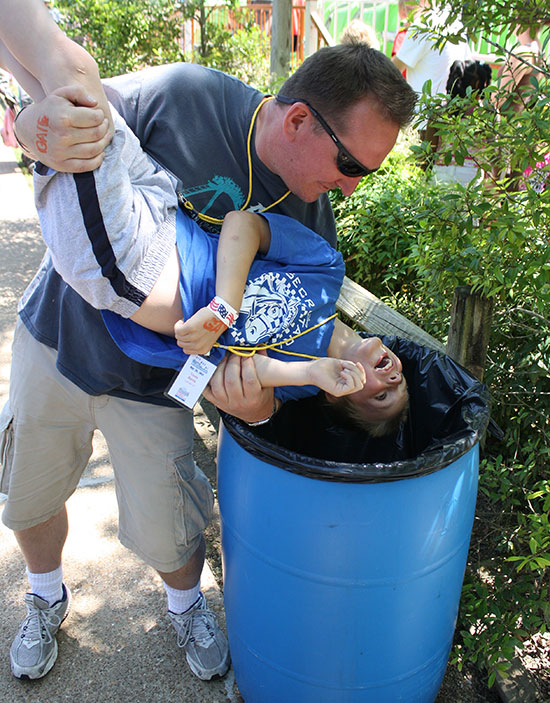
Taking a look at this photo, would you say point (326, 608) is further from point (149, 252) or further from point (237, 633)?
point (149, 252)

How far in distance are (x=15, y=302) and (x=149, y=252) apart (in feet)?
11.7

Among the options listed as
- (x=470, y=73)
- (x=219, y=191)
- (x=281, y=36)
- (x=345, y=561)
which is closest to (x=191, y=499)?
(x=345, y=561)

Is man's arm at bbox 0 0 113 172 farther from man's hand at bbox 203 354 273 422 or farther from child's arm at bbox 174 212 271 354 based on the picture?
man's hand at bbox 203 354 273 422

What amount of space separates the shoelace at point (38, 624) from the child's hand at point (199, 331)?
124 centimetres

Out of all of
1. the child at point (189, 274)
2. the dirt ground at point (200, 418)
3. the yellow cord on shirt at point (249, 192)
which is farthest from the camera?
the dirt ground at point (200, 418)

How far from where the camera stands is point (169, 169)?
179 centimetres

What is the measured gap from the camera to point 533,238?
1.92 m

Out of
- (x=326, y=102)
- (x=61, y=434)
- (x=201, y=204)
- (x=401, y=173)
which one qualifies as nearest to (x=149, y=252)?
(x=201, y=204)

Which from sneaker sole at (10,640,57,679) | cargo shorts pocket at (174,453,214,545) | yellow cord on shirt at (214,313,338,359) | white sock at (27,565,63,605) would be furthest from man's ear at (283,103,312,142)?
sneaker sole at (10,640,57,679)

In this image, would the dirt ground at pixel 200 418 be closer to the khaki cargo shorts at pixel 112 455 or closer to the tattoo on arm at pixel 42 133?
the khaki cargo shorts at pixel 112 455

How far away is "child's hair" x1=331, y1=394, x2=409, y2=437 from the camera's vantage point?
83.7 inches

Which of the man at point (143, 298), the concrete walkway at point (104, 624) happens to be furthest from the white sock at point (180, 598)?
the concrete walkway at point (104, 624)

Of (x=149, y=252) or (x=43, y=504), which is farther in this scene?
(x=43, y=504)

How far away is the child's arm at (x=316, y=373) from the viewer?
1506 millimetres
